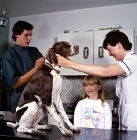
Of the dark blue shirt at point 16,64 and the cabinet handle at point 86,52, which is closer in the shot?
the dark blue shirt at point 16,64

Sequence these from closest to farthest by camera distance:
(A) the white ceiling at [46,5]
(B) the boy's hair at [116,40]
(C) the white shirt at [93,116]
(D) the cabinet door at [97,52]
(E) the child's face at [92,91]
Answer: (B) the boy's hair at [116,40]
(C) the white shirt at [93,116]
(E) the child's face at [92,91]
(D) the cabinet door at [97,52]
(A) the white ceiling at [46,5]

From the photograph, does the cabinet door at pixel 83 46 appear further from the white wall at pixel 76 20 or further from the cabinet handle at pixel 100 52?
the white wall at pixel 76 20

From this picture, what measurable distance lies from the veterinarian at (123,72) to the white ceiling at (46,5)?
147 centimetres

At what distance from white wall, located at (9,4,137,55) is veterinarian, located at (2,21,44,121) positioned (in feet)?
4.51

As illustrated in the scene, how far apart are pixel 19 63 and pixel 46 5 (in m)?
1.58

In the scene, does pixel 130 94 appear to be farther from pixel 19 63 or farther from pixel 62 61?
pixel 19 63

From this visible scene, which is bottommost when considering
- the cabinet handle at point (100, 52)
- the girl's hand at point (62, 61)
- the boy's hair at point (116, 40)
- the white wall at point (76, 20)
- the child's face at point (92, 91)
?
the child's face at point (92, 91)

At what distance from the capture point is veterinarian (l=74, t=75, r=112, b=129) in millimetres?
1968

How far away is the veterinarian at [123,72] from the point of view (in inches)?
54.9

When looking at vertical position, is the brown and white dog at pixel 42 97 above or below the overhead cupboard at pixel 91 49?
below

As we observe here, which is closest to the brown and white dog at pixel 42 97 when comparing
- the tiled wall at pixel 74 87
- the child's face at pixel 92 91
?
the child's face at pixel 92 91

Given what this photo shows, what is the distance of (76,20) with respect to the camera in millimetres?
3145

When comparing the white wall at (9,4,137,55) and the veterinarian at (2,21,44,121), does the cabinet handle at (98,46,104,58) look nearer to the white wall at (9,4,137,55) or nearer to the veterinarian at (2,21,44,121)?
the white wall at (9,4,137,55)

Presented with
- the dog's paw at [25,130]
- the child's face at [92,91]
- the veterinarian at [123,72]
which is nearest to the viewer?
the dog's paw at [25,130]
